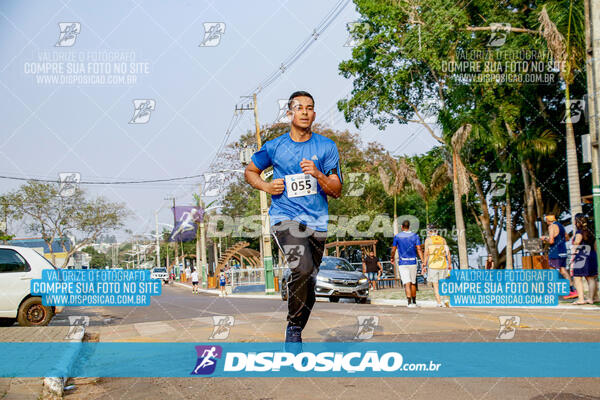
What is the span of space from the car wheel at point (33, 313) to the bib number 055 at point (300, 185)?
9.18 meters

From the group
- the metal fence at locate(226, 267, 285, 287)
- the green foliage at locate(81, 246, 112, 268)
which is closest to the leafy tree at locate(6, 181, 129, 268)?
the metal fence at locate(226, 267, 285, 287)

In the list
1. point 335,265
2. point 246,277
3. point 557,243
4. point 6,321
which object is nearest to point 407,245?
point 557,243

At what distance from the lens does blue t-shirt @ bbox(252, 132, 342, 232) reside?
15.9 ft

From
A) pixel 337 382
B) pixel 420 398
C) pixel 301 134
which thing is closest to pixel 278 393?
pixel 337 382

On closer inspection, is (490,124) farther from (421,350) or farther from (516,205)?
(421,350)

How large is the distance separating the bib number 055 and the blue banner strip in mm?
1231

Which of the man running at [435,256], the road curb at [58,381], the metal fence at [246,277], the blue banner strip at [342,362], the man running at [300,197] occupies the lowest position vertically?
the metal fence at [246,277]

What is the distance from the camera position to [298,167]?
486 centimetres

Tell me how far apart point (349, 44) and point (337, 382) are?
24.1 m

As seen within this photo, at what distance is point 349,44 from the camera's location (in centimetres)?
2681

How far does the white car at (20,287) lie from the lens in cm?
1186

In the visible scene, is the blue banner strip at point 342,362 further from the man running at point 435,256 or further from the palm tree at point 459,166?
the palm tree at point 459,166

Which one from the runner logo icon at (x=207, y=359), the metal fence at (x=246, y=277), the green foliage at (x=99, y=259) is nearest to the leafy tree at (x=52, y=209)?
the metal fence at (x=246, y=277)

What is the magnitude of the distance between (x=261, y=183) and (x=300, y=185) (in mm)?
342
